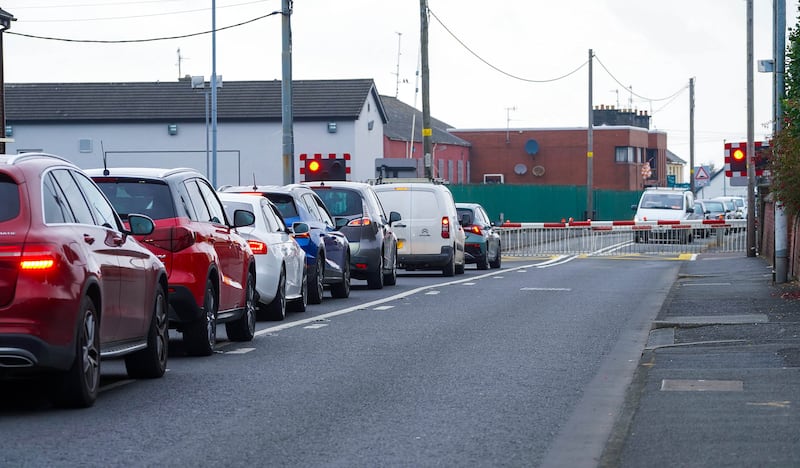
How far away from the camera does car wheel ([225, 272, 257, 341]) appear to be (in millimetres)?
14727

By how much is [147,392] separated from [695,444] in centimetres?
421

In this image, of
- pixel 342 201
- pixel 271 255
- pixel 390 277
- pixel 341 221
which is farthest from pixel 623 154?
pixel 271 255

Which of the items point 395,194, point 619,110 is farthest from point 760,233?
point 619,110

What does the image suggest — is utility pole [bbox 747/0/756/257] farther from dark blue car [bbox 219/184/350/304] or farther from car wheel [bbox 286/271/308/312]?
car wheel [bbox 286/271/308/312]

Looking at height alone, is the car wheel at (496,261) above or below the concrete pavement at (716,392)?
below

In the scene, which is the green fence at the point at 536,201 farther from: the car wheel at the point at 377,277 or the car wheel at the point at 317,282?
the car wheel at the point at 317,282

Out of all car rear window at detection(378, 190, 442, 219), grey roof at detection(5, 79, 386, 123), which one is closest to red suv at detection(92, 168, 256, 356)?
car rear window at detection(378, 190, 442, 219)

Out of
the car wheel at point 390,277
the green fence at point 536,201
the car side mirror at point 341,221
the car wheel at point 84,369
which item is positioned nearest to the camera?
the car wheel at point 84,369

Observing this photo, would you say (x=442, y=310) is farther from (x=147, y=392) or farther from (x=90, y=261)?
(x=90, y=261)

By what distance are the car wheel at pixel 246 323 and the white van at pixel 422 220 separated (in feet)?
44.9

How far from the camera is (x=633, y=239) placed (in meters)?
48.3

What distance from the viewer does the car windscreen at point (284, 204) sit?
799 inches

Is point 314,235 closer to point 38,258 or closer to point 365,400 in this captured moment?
point 365,400

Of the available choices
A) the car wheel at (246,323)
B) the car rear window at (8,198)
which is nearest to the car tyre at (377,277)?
the car wheel at (246,323)
